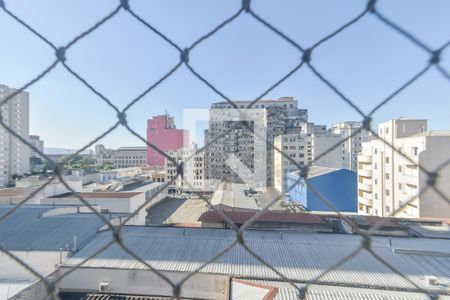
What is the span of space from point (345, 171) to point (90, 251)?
842cm

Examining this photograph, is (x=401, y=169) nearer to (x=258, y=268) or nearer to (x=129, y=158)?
(x=258, y=268)

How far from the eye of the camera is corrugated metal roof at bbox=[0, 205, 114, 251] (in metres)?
3.41

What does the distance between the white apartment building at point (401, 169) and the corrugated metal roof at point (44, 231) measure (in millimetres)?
5379

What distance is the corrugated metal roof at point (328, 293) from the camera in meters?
1.82

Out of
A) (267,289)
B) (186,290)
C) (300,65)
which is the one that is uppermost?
(300,65)

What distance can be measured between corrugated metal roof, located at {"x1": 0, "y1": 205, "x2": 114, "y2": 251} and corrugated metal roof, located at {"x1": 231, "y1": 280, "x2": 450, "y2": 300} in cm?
243

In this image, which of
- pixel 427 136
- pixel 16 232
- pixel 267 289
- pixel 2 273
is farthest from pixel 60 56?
pixel 427 136

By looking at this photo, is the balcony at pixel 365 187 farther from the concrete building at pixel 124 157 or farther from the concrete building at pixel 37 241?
the concrete building at pixel 124 157

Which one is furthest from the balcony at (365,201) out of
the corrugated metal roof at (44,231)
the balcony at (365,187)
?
the corrugated metal roof at (44,231)

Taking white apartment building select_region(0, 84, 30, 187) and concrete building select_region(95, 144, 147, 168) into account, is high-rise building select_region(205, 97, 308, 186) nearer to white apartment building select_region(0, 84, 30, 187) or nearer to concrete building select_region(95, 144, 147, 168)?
white apartment building select_region(0, 84, 30, 187)

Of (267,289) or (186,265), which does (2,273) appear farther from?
(267,289)

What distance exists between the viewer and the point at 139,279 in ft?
8.52

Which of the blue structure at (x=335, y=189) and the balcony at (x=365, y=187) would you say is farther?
the blue structure at (x=335, y=189)

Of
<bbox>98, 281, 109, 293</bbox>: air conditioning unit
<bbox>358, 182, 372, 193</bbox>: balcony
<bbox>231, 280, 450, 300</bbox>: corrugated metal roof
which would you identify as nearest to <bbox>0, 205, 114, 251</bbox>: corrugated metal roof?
<bbox>98, 281, 109, 293</bbox>: air conditioning unit
